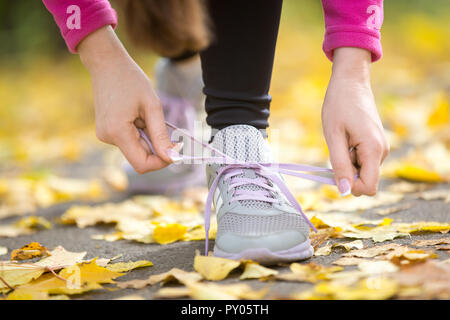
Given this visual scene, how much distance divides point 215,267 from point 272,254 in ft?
0.36

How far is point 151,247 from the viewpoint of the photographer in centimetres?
118

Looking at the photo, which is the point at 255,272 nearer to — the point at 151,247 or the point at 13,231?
the point at 151,247

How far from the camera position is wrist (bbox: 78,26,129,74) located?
1.01m

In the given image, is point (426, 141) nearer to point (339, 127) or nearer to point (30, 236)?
point (339, 127)

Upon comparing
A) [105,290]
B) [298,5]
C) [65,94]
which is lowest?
[105,290]

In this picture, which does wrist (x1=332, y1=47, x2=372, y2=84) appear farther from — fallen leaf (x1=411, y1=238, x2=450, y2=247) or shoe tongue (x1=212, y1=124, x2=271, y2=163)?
fallen leaf (x1=411, y1=238, x2=450, y2=247)

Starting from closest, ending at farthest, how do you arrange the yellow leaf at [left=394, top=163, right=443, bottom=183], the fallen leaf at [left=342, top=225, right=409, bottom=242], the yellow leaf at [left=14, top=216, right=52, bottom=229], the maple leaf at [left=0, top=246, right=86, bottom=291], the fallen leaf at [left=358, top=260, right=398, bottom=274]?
the fallen leaf at [left=358, top=260, right=398, bottom=274]
the maple leaf at [left=0, top=246, right=86, bottom=291]
the fallen leaf at [left=342, top=225, right=409, bottom=242]
the yellow leaf at [left=14, top=216, right=52, bottom=229]
the yellow leaf at [left=394, top=163, right=443, bottom=183]

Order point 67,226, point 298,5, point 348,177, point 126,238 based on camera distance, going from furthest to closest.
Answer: point 298,5
point 67,226
point 126,238
point 348,177

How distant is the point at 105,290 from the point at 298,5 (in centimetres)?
509

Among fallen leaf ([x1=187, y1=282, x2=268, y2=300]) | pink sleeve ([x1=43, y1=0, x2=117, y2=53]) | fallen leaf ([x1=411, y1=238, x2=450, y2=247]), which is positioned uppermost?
pink sleeve ([x1=43, y1=0, x2=117, y2=53])

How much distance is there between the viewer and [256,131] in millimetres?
1115

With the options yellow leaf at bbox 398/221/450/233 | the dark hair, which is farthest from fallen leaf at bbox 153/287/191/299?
the dark hair

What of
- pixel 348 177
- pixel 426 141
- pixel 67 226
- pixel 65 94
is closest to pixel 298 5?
pixel 65 94

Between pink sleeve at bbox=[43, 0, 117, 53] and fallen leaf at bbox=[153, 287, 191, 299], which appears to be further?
pink sleeve at bbox=[43, 0, 117, 53]
